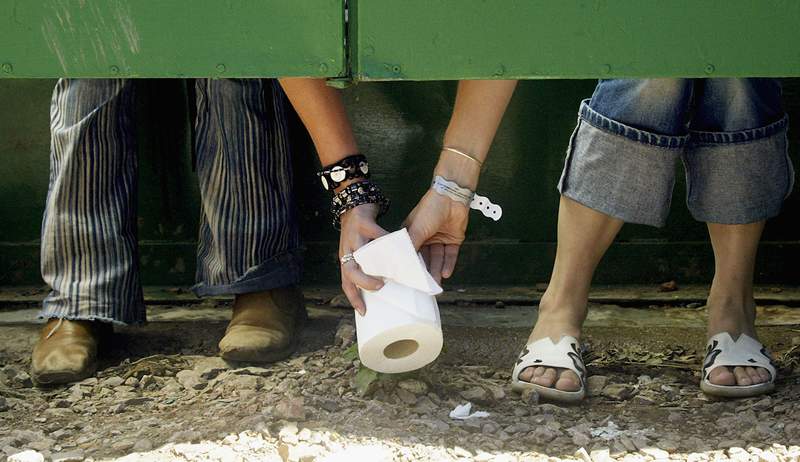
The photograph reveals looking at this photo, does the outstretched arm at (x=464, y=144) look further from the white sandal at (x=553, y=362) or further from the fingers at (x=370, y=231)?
the white sandal at (x=553, y=362)

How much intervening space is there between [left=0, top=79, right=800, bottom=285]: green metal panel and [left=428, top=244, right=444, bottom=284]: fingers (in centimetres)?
92

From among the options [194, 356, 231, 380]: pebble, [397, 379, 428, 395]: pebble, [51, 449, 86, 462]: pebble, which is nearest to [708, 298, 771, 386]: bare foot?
[397, 379, 428, 395]: pebble

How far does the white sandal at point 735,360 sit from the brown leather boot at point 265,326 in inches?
40.5

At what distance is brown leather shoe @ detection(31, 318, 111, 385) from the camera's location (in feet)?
8.21

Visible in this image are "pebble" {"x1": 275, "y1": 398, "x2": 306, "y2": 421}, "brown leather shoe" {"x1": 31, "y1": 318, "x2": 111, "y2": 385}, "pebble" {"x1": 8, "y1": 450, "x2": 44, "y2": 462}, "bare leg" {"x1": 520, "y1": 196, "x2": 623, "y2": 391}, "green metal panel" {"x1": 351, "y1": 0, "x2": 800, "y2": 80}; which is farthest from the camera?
"brown leather shoe" {"x1": 31, "y1": 318, "x2": 111, "y2": 385}

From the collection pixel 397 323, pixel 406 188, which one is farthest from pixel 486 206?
pixel 406 188

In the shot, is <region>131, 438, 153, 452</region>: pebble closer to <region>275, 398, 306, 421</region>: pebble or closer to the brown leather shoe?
<region>275, 398, 306, 421</region>: pebble

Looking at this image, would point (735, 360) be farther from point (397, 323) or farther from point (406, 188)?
point (406, 188)

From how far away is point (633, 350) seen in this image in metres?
2.68

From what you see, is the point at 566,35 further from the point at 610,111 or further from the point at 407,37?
the point at 610,111

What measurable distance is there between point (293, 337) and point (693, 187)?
1.07 metres

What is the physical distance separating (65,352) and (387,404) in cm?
87

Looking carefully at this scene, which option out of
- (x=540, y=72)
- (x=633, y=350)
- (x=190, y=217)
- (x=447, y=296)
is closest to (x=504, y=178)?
(x=447, y=296)

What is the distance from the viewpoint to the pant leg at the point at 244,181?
268 cm
